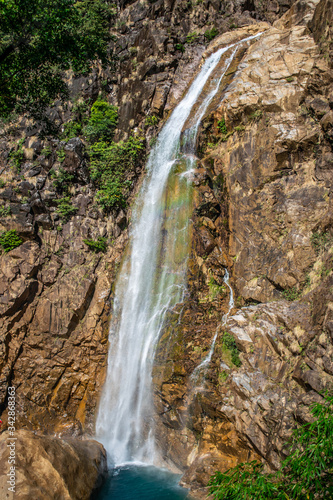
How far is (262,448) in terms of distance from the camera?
8664 mm

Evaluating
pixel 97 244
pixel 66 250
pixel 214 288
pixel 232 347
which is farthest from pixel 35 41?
pixel 232 347

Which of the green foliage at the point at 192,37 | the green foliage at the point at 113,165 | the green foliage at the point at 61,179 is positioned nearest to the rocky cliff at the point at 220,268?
the green foliage at the point at 61,179

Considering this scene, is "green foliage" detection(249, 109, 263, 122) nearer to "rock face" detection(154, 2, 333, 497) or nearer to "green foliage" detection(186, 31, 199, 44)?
"rock face" detection(154, 2, 333, 497)

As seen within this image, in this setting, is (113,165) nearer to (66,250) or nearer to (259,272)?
(66,250)

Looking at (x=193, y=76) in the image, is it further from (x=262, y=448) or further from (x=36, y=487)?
(x=36, y=487)

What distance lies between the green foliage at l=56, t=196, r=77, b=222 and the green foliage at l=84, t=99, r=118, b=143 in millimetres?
4685

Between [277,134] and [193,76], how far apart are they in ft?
35.3

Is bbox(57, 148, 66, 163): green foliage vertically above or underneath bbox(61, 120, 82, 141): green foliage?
underneath

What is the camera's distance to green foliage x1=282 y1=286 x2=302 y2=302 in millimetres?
9890

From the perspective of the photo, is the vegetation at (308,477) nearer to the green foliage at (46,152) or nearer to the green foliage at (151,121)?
the green foliage at (46,152)

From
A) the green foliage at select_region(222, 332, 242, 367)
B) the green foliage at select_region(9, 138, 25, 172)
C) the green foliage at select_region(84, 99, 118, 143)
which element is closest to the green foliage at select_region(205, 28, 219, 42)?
the green foliage at select_region(84, 99, 118, 143)

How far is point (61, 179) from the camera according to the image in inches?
666

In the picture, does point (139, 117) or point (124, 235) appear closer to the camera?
point (124, 235)

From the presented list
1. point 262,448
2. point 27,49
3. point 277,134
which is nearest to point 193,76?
point 277,134
